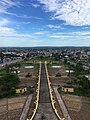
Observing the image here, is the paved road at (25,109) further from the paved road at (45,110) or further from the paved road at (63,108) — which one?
the paved road at (63,108)

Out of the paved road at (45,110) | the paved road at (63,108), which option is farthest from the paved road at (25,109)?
the paved road at (63,108)

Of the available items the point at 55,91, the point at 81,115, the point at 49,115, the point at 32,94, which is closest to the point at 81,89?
the point at 55,91

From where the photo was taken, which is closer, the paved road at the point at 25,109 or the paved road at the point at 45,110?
the paved road at the point at 45,110

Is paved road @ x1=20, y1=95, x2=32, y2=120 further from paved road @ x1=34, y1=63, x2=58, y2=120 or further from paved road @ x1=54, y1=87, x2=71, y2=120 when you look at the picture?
paved road @ x1=54, y1=87, x2=71, y2=120

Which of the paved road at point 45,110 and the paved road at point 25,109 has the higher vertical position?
the paved road at point 45,110

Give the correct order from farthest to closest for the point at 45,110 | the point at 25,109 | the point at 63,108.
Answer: the point at 63,108 → the point at 25,109 → the point at 45,110

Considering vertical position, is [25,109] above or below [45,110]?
below

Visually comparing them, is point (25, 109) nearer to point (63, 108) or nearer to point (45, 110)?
point (45, 110)

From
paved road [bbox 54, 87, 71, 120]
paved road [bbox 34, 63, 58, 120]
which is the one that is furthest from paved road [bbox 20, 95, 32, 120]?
paved road [bbox 54, 87, 71, 120]

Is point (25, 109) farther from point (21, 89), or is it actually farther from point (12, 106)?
point (21, 89)

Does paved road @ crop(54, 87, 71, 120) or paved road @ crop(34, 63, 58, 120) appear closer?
paved road @ crop(34, 63, 58, 120)

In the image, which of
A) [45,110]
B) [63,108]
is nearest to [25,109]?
[45,110]

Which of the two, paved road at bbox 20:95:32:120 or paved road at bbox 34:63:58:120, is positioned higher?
paved road at bbox 34:63:58:120
